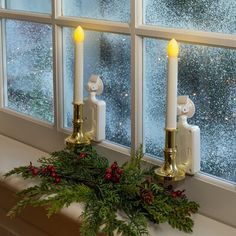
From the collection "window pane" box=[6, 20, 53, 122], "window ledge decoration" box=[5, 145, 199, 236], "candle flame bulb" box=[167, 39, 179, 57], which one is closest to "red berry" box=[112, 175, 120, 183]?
"window ledge decoration" box=[5, 145, 199, 236]

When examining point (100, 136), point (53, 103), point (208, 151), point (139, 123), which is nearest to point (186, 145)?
point (208, 151)

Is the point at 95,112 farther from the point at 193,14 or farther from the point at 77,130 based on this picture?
the point at 193,14

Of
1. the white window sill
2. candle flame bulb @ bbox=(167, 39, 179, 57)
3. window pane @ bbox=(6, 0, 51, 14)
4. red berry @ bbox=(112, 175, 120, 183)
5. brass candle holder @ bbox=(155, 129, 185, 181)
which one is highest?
window pane @ bbox=(6, 0, 51, 14)

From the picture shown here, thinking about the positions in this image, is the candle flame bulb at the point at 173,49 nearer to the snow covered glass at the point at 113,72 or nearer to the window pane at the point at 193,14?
the window pane at the point at 193,14

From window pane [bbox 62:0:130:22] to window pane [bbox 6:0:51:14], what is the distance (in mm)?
76

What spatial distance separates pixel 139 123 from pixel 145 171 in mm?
119

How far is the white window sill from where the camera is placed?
112 cm

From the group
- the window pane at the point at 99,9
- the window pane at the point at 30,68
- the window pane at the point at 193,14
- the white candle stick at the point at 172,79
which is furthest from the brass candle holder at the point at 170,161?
the window pane at the point at 30,68

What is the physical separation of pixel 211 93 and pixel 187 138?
9cm

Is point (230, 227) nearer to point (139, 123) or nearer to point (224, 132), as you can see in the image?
point (224, 132)

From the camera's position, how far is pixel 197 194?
1.20 metres

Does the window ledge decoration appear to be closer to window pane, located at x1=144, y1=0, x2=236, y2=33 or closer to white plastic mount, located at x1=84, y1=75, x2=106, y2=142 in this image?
white plastic mount, located at x1=84, y1=75, x2=106, y2=142

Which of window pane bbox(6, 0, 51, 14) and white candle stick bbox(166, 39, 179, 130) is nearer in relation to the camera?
white candle stick bbox(166, 39, 179, 130)

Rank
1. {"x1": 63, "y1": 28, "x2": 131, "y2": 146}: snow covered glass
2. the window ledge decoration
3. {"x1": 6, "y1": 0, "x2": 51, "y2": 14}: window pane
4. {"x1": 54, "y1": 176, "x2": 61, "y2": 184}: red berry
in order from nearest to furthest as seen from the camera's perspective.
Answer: the window ledge decoration → {"x1": 54, "y1": 176, "x2": 61, "y2": 184}: red berry → {"x1": 63, "y1": 28, "x2": 131, "y2": 146}: snow covered glass → {"x1": 6, "y1": 0, "x2": 51, "y2": 14}: window pane
